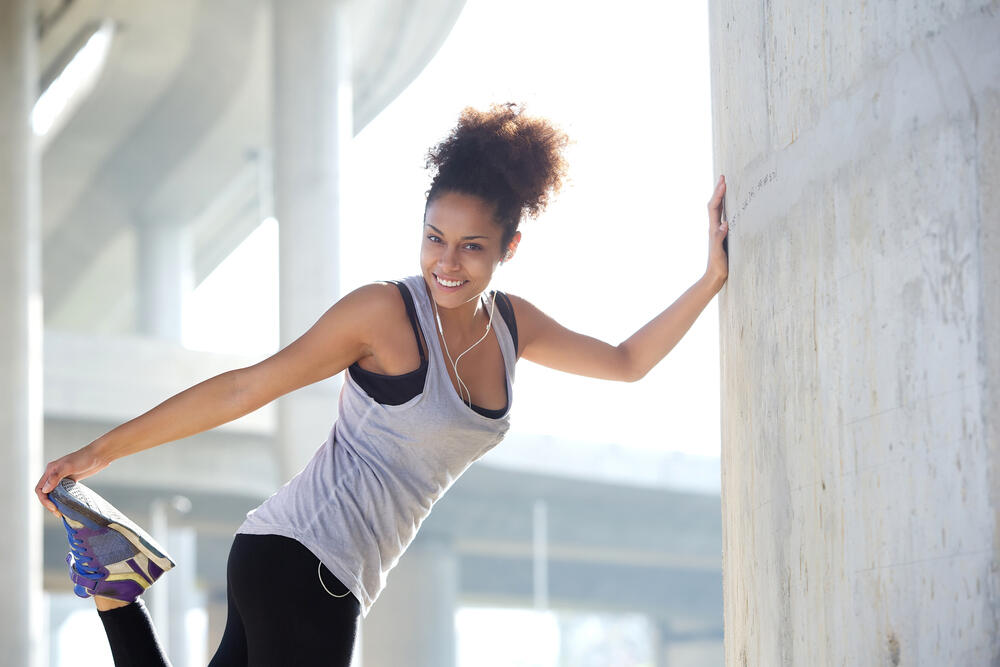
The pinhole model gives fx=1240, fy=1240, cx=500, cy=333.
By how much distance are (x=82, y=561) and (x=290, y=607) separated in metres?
0.65

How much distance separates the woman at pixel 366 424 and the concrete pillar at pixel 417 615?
70.7ft

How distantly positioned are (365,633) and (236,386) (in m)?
21.1

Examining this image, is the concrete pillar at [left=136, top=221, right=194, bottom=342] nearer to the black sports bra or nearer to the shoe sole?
the shoe sole

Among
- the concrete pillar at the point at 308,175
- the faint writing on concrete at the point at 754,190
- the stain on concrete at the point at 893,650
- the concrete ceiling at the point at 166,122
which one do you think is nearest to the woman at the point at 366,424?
the faint writing on concrete at the point at 754,190

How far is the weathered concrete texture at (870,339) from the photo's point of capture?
5.32 feet

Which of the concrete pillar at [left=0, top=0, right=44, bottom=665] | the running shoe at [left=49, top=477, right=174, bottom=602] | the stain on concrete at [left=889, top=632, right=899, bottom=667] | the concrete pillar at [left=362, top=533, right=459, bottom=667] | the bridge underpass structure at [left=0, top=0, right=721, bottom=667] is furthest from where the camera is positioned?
the concrete pillar at [left=362, top=533, right=459, bottom=667]

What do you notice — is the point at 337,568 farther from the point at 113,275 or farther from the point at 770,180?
the point at 113,275

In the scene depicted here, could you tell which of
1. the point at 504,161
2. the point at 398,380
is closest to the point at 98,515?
the point at 398,380

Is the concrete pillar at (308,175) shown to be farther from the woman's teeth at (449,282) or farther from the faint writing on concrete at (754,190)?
the faint writing on concrete at (754,190)

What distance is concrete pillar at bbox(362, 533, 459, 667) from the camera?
24.9 m

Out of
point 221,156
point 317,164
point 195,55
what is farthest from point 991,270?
point 221,156

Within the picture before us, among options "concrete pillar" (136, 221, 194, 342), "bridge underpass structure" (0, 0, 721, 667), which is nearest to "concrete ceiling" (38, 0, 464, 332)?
"bridge underpass structure" (0, 0, 721, 667)

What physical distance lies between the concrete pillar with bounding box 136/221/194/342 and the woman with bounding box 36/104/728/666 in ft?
86.5

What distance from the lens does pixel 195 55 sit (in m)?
23.7
